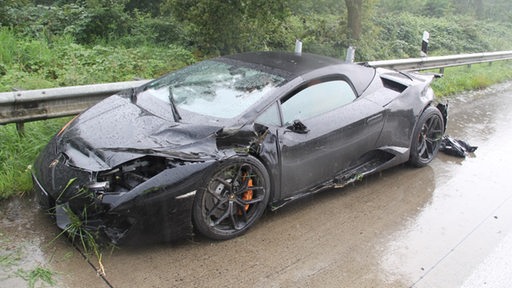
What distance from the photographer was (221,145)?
3764 millimetres

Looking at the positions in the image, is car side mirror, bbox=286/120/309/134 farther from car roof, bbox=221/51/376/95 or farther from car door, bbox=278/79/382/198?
car roof, bbox=221/51/376/95

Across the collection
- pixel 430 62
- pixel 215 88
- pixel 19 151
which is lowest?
pixel 430 62

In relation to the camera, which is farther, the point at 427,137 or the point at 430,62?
the point at 430,62

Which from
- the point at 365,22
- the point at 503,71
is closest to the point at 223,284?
the point at 365,22

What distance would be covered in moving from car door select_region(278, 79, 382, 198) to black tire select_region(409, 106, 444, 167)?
0.87 meters

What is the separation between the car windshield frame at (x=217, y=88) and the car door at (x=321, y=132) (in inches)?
12.3

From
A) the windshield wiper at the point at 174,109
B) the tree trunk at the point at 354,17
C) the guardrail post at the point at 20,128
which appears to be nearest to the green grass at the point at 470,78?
the tree trunk at the point at 354,17

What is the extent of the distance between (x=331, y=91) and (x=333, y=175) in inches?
→ 33.1

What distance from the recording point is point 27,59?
7168mm

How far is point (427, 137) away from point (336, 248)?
2.59m

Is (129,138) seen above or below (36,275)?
above

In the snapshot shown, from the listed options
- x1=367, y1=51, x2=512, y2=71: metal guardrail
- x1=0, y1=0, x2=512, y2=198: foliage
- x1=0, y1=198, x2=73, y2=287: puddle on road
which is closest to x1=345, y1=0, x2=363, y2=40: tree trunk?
x1=0, y1=0, x2=512, y2=198: foliage

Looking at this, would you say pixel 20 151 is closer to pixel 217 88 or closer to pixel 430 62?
pixel 217 88

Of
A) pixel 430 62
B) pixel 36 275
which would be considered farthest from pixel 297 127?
pixel 430 62
